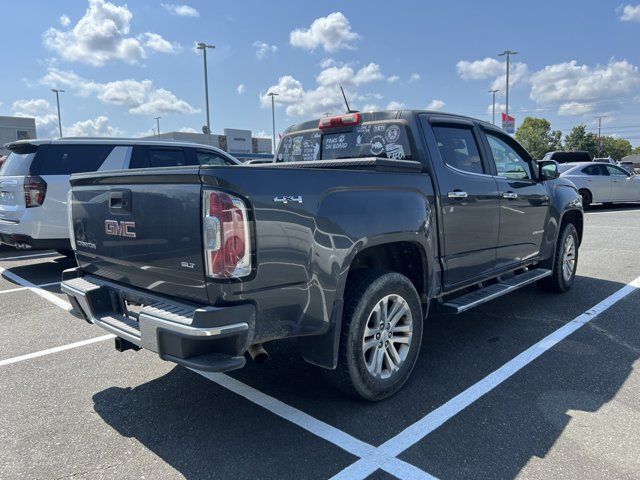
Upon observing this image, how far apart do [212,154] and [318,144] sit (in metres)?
4.53

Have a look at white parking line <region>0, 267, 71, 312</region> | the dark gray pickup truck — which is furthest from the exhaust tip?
white parking line <region>0, 267, 71, 312</region>

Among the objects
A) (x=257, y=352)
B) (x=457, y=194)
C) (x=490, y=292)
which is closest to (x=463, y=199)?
(x=457, y=194)

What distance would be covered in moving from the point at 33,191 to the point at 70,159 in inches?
27.6

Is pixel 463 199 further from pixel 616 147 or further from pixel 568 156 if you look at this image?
pixel 616 147

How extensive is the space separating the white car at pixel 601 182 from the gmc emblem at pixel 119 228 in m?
15.8

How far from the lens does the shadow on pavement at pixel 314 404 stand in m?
2.78

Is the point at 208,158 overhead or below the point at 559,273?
overhead

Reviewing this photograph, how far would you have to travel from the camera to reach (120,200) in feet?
9.89

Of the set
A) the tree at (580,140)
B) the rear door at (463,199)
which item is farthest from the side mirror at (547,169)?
the tree at (580,140)

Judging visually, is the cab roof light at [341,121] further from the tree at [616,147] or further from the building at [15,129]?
the tree at [616,147]

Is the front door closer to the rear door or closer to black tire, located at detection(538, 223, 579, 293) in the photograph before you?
the rear door

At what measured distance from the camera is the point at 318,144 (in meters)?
4.63

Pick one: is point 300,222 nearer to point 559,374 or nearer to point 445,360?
point 445,360

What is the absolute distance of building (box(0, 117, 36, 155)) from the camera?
160 feet
